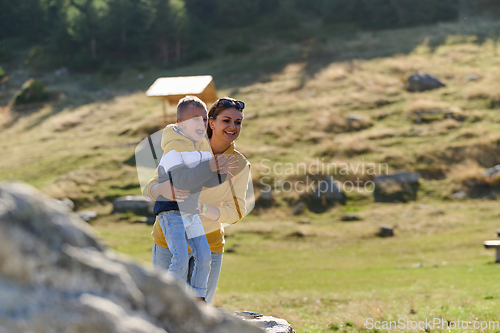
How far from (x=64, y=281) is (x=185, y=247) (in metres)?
2.04

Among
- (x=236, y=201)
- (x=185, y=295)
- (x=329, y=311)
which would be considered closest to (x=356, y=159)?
(x=329, y=311)

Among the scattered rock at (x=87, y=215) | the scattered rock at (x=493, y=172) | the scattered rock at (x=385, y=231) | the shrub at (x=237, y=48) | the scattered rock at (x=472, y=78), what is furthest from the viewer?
the shrub at (x=237, y=48)

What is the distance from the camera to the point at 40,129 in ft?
127

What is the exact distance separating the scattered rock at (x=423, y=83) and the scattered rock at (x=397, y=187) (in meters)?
15.5

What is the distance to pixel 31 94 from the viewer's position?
45594 mm

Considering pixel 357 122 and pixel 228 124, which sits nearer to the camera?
pixel 228 124

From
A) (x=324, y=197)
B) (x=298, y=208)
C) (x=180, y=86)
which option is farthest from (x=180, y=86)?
(x=324, y=197)

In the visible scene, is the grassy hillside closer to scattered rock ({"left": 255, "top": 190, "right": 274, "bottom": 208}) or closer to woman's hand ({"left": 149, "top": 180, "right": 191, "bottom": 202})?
scattered rock ({"left": 255, "top": 190, "right": 274, "bottom": 208})

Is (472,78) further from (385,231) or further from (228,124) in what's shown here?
(228,124)

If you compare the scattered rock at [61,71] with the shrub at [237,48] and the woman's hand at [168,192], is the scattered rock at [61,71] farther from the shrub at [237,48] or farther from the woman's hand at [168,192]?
the woman's hand at [168,192]

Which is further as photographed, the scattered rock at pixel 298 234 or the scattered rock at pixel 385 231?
the scattered rock at pixel 298 234

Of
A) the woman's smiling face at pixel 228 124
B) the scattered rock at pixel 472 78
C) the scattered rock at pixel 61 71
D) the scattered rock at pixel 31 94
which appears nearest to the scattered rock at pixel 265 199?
the woman's smiling face at pixel 228 124

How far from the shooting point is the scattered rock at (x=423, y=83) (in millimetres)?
37469

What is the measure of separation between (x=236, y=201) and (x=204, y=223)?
356 mm
